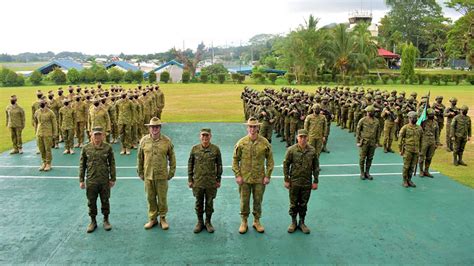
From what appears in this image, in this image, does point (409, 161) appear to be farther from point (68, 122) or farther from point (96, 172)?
point (68, 122)

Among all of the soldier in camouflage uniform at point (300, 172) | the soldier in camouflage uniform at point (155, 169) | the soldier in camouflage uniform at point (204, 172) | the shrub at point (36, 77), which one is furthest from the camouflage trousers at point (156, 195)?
the shrub at point (36, 77)

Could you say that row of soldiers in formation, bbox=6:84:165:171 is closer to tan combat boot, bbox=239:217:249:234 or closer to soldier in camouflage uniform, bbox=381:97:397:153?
tan combat boot, bbox=239:217:249:234

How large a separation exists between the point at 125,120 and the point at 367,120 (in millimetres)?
6523

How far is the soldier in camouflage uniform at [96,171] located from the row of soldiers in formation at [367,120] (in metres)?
5.04

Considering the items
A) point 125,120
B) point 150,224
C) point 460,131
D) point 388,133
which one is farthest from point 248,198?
point 388,133

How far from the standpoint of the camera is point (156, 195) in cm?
661

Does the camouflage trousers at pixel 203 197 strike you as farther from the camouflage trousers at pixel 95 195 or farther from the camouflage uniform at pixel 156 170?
the camouflage trousers at pixel 95 195

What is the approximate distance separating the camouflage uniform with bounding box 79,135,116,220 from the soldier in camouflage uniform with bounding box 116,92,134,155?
543cm

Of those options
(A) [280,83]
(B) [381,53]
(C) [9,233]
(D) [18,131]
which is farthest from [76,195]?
(B) [381,53]

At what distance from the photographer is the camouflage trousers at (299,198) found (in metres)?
6.35

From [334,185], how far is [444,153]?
17.8ft

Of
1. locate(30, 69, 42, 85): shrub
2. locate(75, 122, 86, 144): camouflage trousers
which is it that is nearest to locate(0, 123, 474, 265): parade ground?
locate(75, 122, 86, 144): camouflage trousers

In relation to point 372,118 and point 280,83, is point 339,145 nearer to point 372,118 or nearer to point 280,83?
point 372,118

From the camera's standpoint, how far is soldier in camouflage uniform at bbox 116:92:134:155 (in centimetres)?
1183
